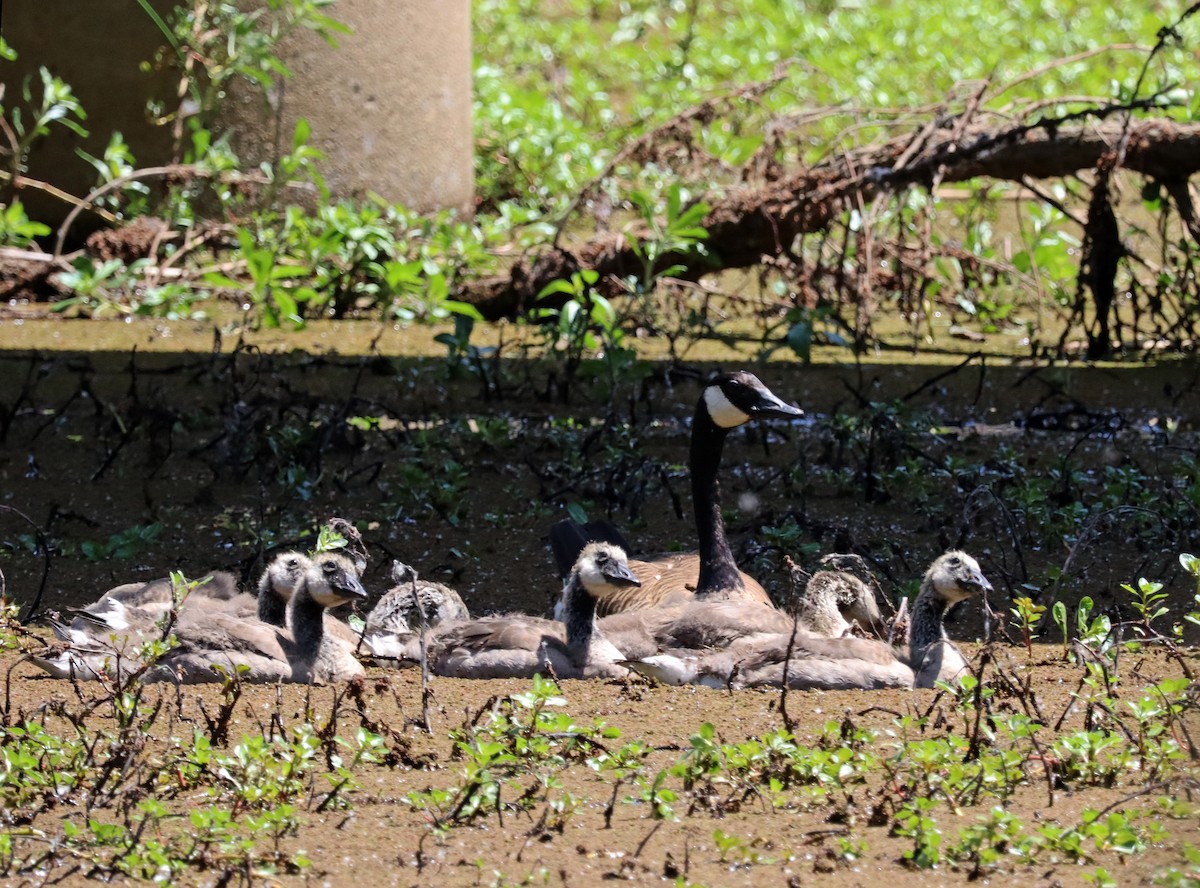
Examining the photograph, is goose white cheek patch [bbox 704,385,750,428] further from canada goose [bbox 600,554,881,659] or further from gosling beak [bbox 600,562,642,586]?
gosling beak [bbox 600,562,642,586]

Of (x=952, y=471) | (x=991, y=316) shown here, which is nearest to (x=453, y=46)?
(x=991, y=316)

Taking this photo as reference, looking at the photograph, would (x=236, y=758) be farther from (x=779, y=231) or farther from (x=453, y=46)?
(x=453, y=46)

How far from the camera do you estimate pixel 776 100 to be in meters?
14.9

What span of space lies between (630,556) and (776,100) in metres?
9.18

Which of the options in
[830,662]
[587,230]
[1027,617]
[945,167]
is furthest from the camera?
[587,230]

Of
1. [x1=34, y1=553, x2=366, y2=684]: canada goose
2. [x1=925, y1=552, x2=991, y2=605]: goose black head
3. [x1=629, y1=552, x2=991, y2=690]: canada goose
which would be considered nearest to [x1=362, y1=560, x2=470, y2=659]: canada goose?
[x1=34, y1=553, x2=366, y2=684]: canada goose

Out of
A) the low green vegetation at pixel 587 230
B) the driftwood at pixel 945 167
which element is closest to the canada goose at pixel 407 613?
the low green vegetation at pixel 587 230

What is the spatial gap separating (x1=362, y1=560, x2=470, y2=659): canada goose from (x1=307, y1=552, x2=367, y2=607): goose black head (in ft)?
1.01

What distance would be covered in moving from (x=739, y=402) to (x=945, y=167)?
11.7 feet

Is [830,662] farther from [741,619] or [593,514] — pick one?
[593,514]

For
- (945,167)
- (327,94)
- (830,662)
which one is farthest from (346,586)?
(327,94)

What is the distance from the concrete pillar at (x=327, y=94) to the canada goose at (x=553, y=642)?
244 inches

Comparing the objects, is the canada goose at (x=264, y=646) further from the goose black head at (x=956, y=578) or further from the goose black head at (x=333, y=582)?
the goose black head at (x=956, y=578)

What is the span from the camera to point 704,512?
5.88 m
